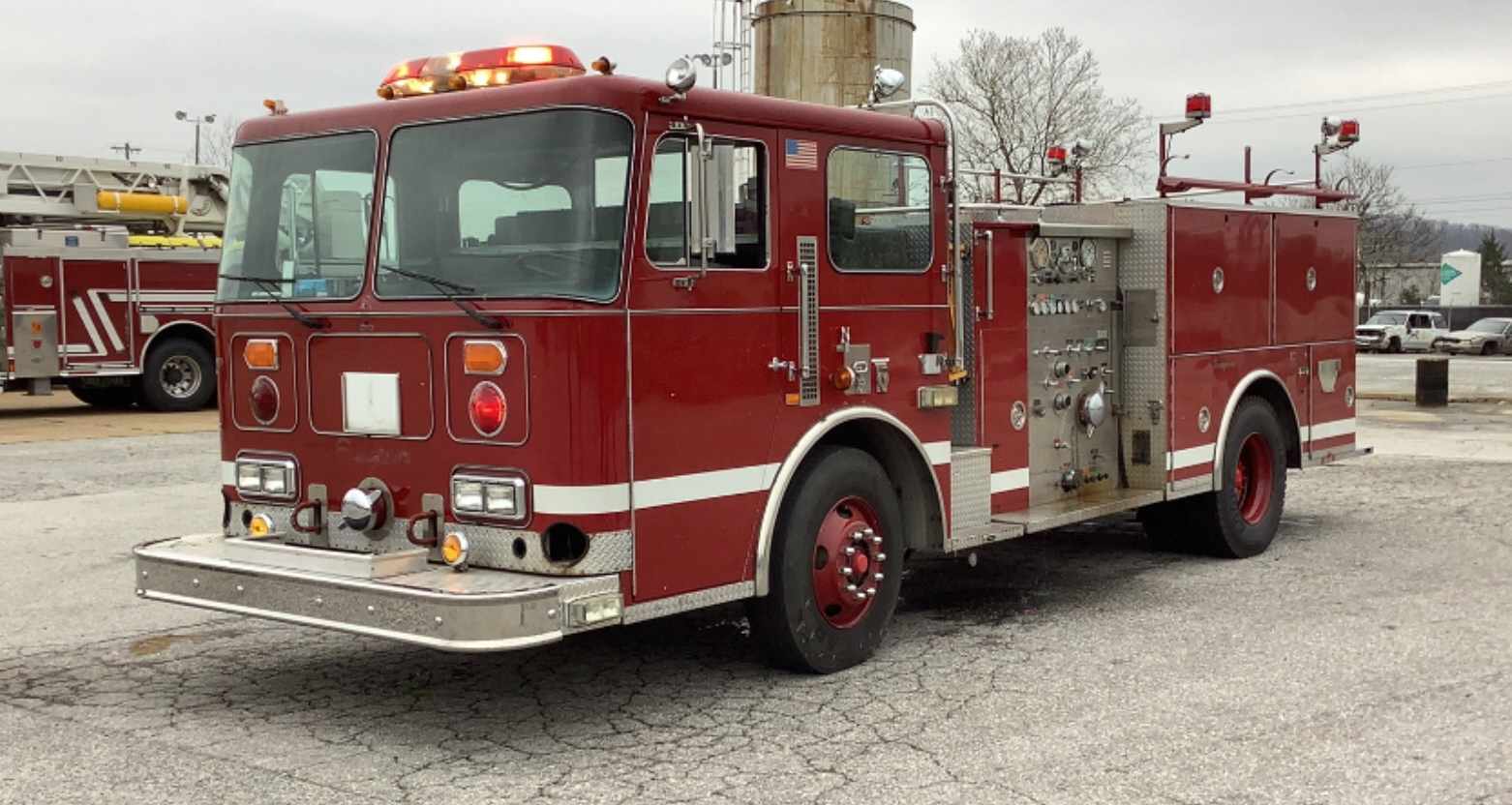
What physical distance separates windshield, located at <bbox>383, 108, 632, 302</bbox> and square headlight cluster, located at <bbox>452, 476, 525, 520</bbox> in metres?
0.65

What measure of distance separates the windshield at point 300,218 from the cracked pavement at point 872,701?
65.2 inches

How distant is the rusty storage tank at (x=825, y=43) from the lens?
13.9 m

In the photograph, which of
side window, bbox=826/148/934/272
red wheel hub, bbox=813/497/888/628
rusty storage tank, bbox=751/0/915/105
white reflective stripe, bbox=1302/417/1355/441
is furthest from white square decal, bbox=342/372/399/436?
rusty storage tank, bbox=751/0/915/105

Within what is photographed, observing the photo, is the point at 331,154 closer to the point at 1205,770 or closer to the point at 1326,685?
the point at 1205,770

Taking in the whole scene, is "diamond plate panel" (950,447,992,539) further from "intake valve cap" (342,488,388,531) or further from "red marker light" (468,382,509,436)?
"intake valve cap" (342,488,388,531)

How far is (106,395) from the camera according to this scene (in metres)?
21.2

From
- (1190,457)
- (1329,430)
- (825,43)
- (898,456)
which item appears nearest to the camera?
(898,456)

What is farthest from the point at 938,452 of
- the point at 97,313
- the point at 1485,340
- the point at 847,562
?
the point at 1485,340

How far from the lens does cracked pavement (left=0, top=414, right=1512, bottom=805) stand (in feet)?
15.9

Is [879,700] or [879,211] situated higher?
[879,211]

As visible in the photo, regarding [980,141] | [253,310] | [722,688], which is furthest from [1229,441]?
[980,141]

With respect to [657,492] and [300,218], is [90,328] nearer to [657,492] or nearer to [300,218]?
[300,218]

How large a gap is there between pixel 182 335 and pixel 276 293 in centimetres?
1475

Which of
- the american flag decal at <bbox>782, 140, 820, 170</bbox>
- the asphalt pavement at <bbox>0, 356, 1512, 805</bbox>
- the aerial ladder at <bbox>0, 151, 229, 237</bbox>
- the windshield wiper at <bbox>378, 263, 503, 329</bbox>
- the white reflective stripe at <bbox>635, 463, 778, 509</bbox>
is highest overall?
the aerial ladder at <bbox>0, 151, 229, 237</bbox>
